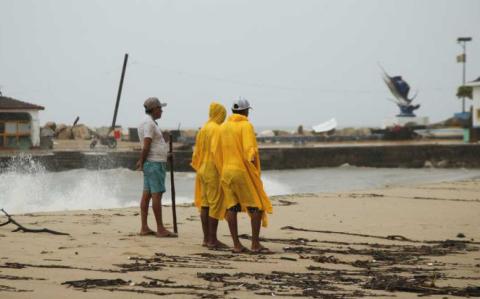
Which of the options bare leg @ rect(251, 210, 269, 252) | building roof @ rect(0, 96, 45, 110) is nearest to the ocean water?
building roof @ rect(0, 96, 45, 110)

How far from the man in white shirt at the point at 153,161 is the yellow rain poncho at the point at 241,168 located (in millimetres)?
1050

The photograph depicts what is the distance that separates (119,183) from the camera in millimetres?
35594

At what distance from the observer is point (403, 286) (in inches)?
250

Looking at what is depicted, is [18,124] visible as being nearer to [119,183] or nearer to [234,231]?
[119,183]

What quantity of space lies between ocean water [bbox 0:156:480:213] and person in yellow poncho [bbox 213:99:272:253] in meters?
10.3

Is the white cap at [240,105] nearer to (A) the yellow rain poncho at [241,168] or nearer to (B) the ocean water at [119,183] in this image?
(A) the yellow rain poncho at [241,168]

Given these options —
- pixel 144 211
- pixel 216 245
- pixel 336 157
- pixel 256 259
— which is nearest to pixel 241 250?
pixel 216 245

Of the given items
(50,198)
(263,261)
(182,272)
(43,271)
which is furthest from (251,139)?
(50,198)

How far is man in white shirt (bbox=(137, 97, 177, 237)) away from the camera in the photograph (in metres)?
9.48

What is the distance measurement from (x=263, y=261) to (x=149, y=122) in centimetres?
244

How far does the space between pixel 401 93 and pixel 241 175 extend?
77.5m

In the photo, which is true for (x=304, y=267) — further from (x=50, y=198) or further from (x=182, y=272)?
(x=50, y=198)

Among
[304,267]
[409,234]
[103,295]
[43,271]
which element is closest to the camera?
[103,295]

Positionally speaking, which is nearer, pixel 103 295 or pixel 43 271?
pixel 103 295
